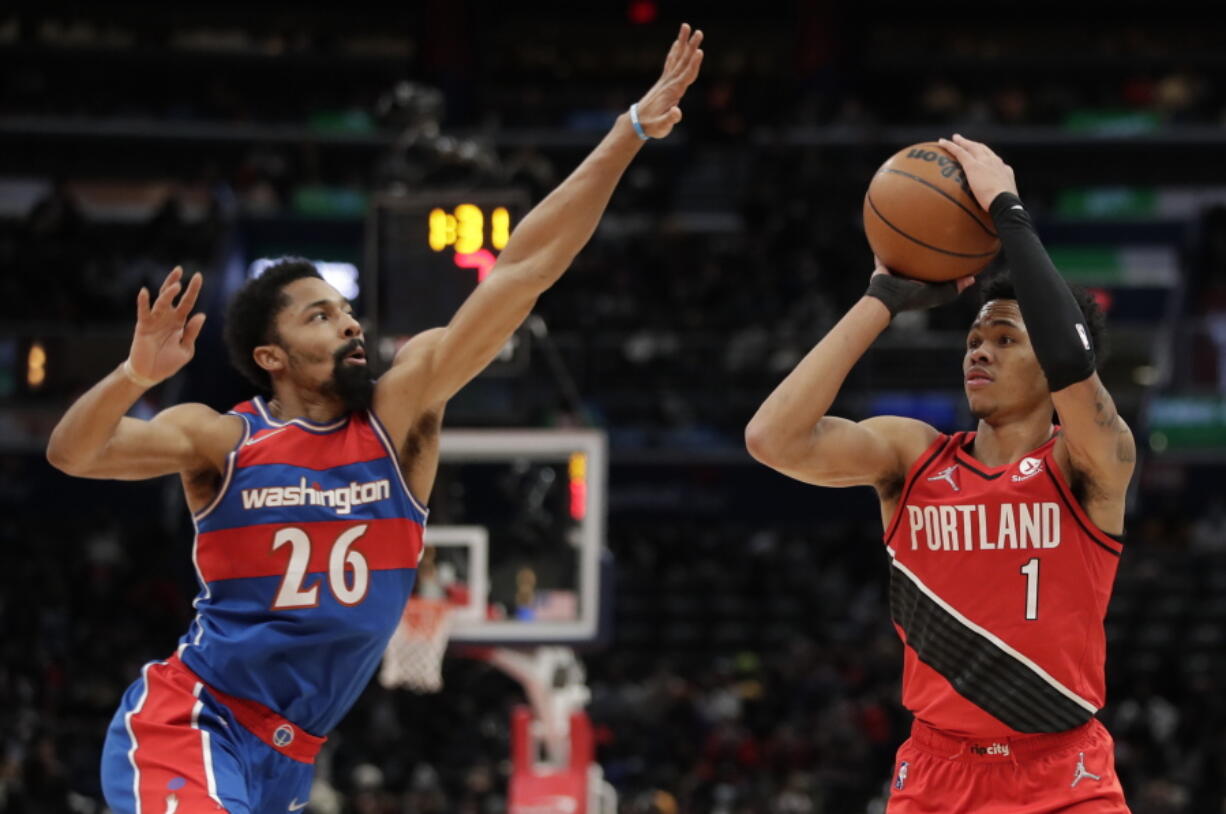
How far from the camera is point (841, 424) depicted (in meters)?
4.38

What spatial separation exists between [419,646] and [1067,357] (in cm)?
682

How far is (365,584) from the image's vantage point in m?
4.34

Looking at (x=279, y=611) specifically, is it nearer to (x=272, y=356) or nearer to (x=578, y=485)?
(x=272, y=356)

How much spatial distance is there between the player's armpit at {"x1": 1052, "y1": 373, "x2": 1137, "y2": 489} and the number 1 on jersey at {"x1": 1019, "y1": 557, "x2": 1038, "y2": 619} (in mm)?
262

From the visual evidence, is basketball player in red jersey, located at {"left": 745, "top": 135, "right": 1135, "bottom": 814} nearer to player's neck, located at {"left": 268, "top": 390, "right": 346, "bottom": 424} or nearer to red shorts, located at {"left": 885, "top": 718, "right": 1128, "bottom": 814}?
red shorts, located at {"left": 885, "top": 718, "right": 1128, "bottom": 814}

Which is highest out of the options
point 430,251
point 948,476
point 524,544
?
point 430,251

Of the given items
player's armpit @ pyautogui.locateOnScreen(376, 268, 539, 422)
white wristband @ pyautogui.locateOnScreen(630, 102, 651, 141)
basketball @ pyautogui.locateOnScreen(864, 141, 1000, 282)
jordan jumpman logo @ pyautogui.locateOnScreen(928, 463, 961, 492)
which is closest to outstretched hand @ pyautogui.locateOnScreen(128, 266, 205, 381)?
player's armpit @ pyautogui.locateOnScreen(376, 268, 539, 422)

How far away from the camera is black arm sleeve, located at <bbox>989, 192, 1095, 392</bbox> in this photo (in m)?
3.98

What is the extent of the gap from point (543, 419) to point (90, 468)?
706 cm

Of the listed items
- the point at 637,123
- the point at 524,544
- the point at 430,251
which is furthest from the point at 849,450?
the point at 524,544

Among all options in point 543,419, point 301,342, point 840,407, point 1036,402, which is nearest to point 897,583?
point 1036,402

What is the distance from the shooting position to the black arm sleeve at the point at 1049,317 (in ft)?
13.1

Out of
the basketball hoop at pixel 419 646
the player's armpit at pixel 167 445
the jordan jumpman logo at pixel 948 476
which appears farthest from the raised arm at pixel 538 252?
the basketball hoop at pixel 419 646

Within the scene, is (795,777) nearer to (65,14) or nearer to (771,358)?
(771,358)
